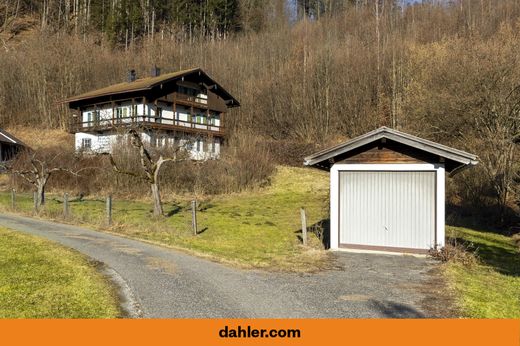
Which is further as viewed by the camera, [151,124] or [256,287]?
[151,124]

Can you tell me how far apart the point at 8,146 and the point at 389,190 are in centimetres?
5001

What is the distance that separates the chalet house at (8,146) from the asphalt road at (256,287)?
42.2 m

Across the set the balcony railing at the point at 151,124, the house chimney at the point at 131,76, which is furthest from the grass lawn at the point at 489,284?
the house chimney at the point at 131,76

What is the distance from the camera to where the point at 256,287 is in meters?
8.69

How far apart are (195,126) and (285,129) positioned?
10.5 meters

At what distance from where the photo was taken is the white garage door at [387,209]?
13.0m

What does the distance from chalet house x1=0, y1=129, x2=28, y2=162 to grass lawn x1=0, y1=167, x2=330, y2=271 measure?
21.6 m

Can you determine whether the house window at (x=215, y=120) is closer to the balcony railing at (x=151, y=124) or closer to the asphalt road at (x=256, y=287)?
the balcony railing at (x=151, y=124)

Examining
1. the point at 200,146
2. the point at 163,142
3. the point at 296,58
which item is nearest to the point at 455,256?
the point at 163,142

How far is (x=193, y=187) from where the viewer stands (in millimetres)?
32781

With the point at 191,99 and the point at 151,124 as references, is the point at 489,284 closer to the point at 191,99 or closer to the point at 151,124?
the point at 151,124

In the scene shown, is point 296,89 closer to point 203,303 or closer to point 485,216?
point 485,216

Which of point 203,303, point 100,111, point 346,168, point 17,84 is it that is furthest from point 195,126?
point 203,303

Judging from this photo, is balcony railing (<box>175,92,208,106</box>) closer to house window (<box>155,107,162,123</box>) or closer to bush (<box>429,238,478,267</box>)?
house window (<box>155,107,162,123</box>)
